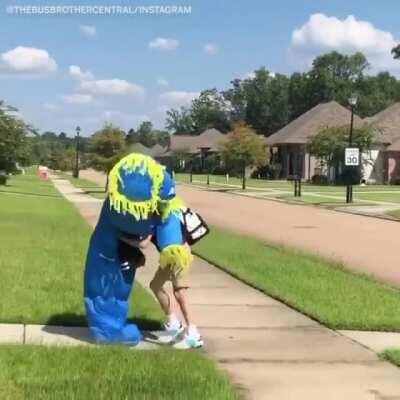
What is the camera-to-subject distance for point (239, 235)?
18.1 m

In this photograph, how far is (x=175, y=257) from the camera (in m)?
6.41

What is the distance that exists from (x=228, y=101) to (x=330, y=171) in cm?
7694

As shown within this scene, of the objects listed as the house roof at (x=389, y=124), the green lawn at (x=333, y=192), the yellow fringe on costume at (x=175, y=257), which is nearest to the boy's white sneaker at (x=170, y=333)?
the yellow fringe on costume at (x=175, y=257)

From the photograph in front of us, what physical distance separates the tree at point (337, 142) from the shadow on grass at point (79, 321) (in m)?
52.3

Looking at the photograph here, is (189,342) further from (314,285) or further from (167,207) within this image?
(314,285)

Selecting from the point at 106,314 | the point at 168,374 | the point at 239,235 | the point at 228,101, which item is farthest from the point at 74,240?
the point at 228,101

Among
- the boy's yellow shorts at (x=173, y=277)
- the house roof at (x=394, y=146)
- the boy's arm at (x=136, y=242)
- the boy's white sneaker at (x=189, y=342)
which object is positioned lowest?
the boy's white sneaker at (x=189, y=342)

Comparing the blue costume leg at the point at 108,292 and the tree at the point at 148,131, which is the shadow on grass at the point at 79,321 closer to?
the blue costume leg at the point at 108,292

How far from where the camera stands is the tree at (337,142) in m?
58.9

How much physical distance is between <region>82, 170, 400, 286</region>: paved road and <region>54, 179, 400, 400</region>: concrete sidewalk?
3.61 metres

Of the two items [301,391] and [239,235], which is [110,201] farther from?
[239,235]

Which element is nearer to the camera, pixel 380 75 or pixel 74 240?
pixel 74 240

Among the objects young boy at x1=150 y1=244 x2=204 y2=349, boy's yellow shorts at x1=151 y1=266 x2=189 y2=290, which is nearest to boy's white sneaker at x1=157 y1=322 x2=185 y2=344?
young boy at x1=150 y1=244 x2=204 y2=349

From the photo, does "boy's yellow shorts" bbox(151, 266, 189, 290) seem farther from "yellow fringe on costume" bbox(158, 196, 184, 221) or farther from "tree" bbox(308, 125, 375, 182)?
"tree" bbox(308, 125, 375, 182)
